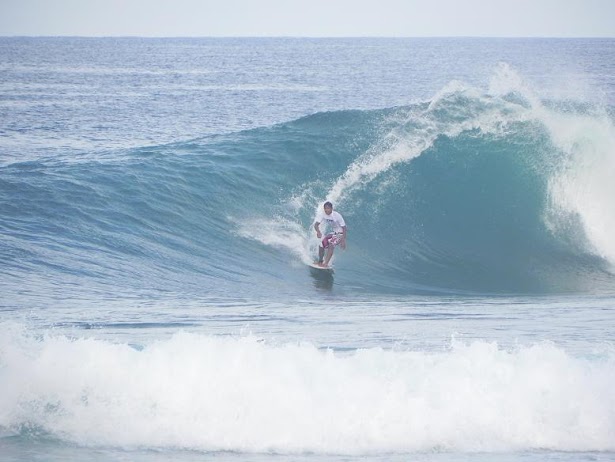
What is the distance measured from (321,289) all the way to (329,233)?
1.59m

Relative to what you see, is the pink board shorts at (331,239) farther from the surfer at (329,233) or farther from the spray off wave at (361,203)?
the spray off wave at (361,203)

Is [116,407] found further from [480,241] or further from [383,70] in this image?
[383,70]

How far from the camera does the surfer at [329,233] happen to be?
16.0 meters

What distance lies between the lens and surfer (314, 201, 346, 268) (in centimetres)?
1595

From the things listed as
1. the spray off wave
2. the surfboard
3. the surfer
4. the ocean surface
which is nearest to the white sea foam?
the ocean surface

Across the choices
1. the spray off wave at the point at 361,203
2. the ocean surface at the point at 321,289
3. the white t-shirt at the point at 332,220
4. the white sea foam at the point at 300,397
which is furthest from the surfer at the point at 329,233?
the white sea foam at the point at 300,397

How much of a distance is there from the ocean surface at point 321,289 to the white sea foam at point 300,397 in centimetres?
2

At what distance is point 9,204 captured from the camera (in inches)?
686

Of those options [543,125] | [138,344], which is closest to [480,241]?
[543,125]

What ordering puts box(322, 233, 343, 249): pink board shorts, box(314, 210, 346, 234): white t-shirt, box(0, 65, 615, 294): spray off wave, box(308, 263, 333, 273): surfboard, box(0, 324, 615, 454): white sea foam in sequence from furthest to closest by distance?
box(308, 263, 333, 273): surfboard → box(322, 233, 343, 249): pink board shorts → box(314, 210, 346, 234): white t-shirt → box(0, 65, 615, 294): spray off wave → box(0, 324, 615, 454): white sea foam

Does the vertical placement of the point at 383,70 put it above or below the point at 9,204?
above

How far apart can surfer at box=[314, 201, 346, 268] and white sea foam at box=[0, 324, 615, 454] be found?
7299mm

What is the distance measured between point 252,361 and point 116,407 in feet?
4.46

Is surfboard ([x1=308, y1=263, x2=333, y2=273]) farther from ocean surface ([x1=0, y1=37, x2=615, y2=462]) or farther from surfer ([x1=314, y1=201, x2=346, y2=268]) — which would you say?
ocean surface ([x1=0, y1=37, x2=615, y2=462])
